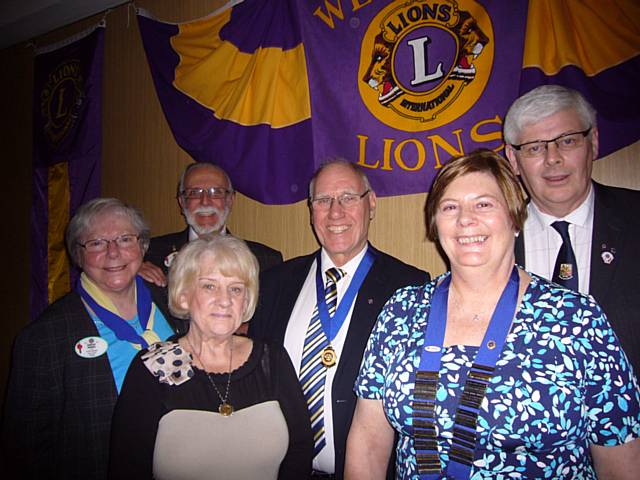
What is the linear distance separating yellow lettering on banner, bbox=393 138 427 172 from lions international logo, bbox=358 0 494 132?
0.10 m

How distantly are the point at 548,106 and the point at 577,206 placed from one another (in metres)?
0.51

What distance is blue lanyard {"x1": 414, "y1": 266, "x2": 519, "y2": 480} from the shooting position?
4.37ft

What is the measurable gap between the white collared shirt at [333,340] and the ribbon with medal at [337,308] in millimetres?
23

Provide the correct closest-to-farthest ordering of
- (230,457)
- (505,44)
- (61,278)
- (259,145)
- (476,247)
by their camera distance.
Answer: (476,247) < (230,457) < (505,44) < (259,145) < (61,278)

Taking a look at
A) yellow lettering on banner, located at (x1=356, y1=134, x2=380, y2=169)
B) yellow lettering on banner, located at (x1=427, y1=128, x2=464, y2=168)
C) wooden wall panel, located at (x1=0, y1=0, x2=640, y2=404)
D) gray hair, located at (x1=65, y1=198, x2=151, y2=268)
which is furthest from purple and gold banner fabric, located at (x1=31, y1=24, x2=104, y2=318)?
yellow lettering on banner, located at (x1=427, y1=128, x2=464, y2=168)

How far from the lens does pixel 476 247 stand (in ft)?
4.94

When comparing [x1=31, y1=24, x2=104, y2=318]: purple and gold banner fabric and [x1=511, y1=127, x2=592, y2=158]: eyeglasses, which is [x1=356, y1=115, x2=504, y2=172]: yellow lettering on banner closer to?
[x1=511, y1=127, x2=592, y2=158]: eyeglasses

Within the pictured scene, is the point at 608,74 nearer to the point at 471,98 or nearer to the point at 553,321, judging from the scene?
the point at 471,98

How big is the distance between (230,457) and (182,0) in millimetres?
4273

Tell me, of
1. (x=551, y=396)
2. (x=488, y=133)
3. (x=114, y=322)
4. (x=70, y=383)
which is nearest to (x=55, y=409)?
(x=70, y=383)

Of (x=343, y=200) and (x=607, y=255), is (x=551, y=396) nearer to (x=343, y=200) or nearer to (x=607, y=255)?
(x=607, y=255)

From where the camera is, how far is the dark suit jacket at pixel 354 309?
2.04 metres

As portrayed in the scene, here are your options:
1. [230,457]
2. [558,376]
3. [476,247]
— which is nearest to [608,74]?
[476,247]

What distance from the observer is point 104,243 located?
229cm
